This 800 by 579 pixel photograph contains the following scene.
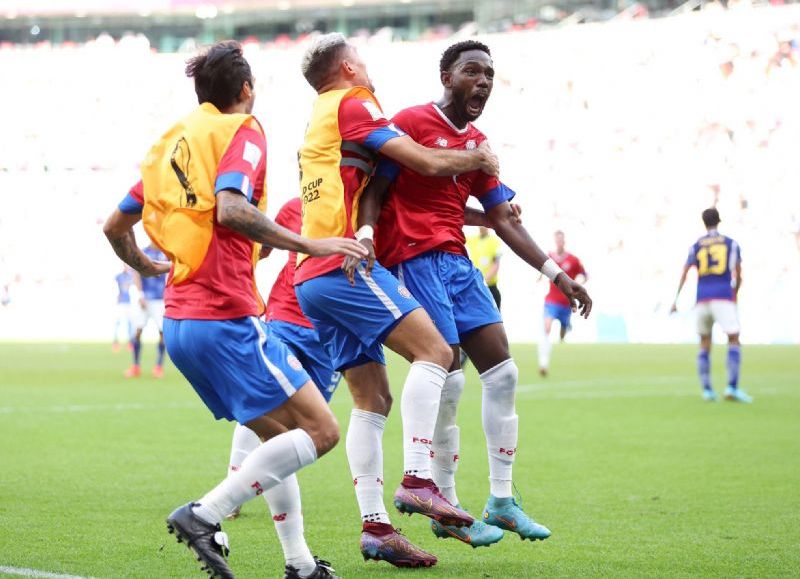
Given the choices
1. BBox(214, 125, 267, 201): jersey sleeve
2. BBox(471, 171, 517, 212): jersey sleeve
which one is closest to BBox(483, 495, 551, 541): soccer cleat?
BBox(471, 171, 517, 212): jersey sleeve

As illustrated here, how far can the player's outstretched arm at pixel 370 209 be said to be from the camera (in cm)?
503

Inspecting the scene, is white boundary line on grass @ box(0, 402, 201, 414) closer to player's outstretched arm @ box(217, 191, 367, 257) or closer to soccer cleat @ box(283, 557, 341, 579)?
soccer cleat @ box(283, 557, 341, 579)

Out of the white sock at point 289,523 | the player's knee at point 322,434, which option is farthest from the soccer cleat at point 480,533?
the player's knee at point 322,434

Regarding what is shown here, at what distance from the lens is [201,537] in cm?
412

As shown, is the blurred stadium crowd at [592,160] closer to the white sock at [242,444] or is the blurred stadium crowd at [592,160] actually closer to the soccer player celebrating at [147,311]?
the soccer player celebrating at [147,311]

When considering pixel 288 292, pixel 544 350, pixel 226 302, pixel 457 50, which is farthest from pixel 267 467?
A: pixel 544 350

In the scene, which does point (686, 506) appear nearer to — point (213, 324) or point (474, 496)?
point (474, 496)

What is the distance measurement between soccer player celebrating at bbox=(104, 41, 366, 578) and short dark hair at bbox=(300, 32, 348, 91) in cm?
90

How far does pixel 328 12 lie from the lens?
1740 inches

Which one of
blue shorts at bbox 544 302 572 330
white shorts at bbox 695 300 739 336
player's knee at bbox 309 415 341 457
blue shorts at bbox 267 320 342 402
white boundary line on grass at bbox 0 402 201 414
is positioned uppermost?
player's knee at bbox 309 415 341 457

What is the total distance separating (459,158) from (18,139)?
133 feet

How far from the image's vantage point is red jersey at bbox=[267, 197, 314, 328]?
21.8 ft

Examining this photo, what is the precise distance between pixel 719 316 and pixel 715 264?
63cm

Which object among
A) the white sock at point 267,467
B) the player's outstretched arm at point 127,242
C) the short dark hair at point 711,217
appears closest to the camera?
the white sock at point 267,467
